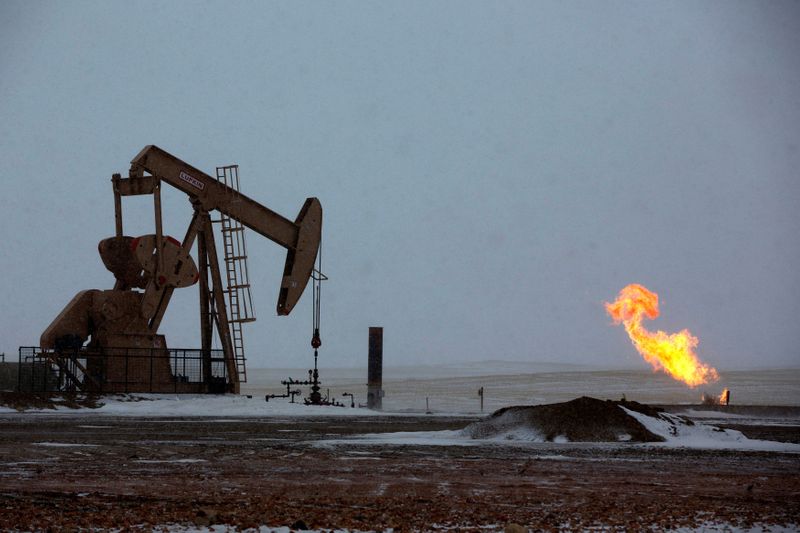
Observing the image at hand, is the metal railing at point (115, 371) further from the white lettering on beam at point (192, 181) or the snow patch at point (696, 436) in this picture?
the snow patch at point (696, 436)

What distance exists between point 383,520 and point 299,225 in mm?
31154

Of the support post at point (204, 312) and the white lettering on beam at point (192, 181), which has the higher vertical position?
the white lettering on beam at point (192, 181)

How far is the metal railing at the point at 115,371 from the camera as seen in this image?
1404 inches

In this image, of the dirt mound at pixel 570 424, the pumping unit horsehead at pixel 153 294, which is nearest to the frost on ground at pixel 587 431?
the dirt mound at pixel 570 424

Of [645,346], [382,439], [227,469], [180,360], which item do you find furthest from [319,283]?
[227,469]

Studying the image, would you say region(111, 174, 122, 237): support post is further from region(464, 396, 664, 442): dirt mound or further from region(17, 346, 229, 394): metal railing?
region(464, 396, 664, 442): dirt mound

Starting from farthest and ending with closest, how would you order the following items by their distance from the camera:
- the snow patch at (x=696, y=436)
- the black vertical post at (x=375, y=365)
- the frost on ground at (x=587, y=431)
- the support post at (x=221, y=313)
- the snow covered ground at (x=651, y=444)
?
the black vertical post at (x=375, y=365) → the support post at (x=221, y=313) → the frost on ground at (x=587, y=431) → the snow patch at (x=696, y=436) → the snow covered ground at (x=651, y=444)

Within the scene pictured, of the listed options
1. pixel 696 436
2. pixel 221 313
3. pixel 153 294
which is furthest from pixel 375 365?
pixel 696 436

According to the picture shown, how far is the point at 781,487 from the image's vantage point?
12203 millimetres

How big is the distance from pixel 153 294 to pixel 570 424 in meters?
18.6

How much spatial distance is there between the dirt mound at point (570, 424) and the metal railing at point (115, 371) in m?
17.2

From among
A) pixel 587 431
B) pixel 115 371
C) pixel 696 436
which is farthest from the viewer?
pixel 115 371

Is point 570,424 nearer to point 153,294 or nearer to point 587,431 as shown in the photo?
point 587,431

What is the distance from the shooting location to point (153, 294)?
3619 cm
